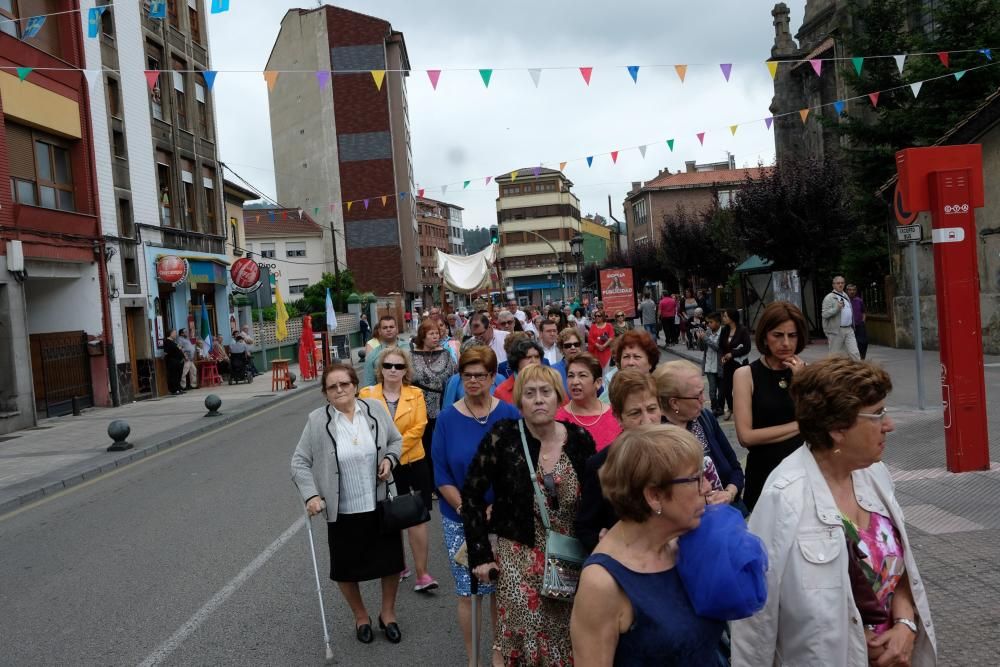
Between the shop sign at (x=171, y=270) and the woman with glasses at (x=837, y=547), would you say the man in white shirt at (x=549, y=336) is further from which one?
the shop sign at (x=171, y=270)

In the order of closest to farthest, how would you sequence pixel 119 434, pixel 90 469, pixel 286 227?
pixel 90 469 < pixel 119 434 < pixel 286 227

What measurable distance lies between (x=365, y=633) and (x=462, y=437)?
4.70 feet

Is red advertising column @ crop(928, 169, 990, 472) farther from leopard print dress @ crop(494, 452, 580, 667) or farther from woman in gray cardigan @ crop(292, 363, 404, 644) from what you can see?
leopard print dress @ crop(494, 452, 580, 667)

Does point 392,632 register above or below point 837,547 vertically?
below

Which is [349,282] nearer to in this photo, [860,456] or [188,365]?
[188,365]

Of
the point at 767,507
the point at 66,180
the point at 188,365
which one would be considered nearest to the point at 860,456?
the point at 767,507

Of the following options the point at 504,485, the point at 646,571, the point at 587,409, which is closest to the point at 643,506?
the point at 646,571

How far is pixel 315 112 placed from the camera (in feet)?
211

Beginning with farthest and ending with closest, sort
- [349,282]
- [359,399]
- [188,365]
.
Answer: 1. [349,282]
2. [188,365]
3. [359,399]

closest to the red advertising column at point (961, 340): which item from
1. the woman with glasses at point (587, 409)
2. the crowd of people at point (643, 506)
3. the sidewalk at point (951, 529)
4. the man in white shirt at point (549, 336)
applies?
the sidewalk at point (951, 529)

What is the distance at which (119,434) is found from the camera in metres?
14.1

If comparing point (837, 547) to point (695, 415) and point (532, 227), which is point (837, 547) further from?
point (532, 227)

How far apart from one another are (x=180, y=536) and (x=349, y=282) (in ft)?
166

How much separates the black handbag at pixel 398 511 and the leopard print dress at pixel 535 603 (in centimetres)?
156
